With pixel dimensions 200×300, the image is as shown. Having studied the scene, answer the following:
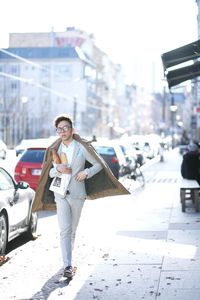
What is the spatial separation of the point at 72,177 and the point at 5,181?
9.68 feet

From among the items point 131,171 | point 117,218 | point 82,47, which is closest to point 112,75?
point 82,47

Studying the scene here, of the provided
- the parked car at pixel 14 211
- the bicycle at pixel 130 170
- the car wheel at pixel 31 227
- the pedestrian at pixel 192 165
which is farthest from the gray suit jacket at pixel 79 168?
the bicycle at pixel 130 170

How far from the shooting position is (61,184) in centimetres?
721

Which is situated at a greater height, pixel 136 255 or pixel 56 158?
pixel 56 158

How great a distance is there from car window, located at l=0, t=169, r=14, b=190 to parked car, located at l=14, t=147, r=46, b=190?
7261 mm

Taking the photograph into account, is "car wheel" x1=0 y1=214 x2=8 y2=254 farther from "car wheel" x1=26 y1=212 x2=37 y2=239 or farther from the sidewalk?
"car wheel" x1=26 y1=212 x2=37 y2=239

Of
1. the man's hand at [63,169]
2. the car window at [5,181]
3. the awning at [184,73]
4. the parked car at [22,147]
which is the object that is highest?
the awning at [184,73]

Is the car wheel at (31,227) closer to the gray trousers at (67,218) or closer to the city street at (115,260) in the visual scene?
the city street at (115,260)

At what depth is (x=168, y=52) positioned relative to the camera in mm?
10742

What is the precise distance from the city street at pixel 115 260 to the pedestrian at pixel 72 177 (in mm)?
512

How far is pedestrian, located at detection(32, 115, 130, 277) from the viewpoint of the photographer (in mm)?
7277

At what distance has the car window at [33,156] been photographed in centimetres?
1808

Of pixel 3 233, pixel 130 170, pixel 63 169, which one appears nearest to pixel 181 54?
pixel 3 233

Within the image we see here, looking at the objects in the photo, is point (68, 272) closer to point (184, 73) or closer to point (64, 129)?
point (64, 129)
